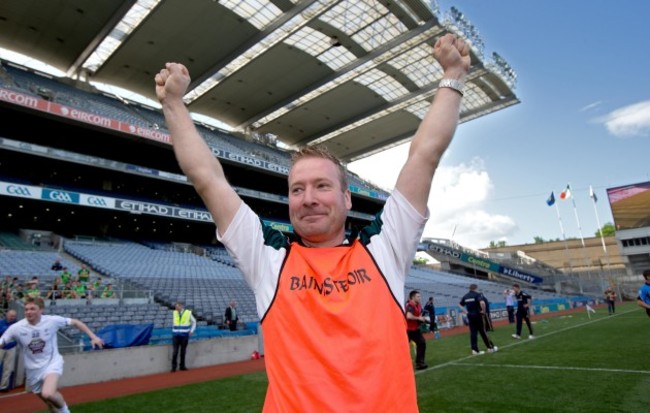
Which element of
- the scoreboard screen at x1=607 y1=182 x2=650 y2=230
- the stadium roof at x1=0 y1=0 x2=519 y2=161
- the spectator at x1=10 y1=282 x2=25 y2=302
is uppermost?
the stadium roof at x1=0 y1=0 x2=519 y2=161

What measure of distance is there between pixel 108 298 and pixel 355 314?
51.6 ft

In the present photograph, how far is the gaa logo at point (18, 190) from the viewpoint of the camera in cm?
2198

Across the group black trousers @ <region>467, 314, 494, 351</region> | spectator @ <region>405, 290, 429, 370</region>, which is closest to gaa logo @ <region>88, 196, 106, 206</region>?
spectator @ <region>405, 290, 429, 370</region>

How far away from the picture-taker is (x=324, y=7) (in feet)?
79.5

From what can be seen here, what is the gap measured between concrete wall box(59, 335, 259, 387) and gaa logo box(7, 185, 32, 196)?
16714 mm

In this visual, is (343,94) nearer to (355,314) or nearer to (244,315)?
(244,315)

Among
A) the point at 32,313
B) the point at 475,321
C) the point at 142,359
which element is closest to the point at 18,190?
the point at 142,359

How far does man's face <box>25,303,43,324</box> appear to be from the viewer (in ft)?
19.6

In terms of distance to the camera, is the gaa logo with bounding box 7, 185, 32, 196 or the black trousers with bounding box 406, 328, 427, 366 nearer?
the black trousers with bounding box 406, 328, 427, 366

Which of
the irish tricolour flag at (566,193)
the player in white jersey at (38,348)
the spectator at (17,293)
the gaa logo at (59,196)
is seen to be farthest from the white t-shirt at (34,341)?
the irish tricolour flag at (566,193)

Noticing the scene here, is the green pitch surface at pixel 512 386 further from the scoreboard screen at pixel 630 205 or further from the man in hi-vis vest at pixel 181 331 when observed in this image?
the scoreboard screen at pixel 630 205

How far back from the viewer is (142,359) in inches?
434

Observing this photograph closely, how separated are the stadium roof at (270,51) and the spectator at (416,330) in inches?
767

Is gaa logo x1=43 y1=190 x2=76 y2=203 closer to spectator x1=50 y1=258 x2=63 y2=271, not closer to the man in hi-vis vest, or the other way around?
spectator x1=50 y1=258 x2=63 y2=271
